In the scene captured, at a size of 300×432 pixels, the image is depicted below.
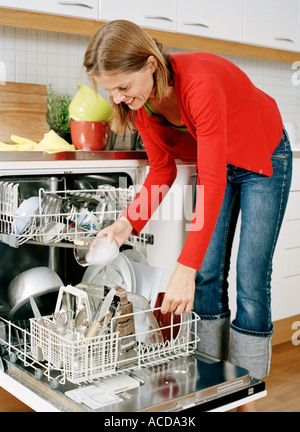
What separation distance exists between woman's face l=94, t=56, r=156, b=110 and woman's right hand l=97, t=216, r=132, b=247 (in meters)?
0.36

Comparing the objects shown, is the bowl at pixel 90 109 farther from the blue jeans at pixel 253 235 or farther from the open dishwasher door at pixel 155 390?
the open dishwasher door at pixel 155 390

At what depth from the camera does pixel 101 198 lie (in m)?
1.62

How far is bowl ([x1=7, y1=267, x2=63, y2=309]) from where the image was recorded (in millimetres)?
1526

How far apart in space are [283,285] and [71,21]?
1.38 metres

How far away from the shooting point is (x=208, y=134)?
4.10 ft

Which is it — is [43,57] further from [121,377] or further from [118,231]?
[121,377]

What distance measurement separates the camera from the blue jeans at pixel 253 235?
4.97ft

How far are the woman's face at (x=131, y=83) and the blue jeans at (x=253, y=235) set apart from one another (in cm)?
39

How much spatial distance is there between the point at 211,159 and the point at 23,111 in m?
1.09

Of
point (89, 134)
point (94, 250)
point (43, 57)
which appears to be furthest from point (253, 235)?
point (43, 57)
